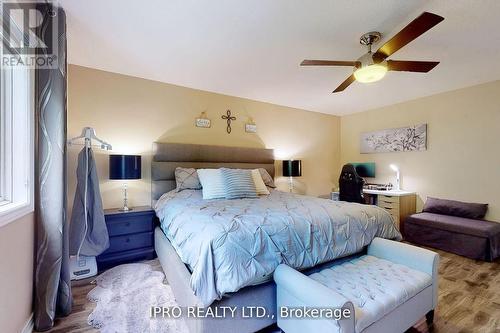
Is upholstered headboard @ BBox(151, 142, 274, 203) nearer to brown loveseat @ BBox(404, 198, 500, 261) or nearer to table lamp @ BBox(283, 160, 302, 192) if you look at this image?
table lamp @ BBox(283, 160, 302, 192)

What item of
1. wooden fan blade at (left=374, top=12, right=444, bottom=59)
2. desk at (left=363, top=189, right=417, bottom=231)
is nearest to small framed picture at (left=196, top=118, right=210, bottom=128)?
wooden fan blade at (left=374, top=12, right=444, bottom=59)

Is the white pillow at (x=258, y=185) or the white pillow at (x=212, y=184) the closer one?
the white pillow at (x=212, y=184)

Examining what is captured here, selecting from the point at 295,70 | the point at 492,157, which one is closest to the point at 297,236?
the point at 295,70

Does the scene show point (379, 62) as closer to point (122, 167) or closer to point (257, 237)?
point (257, 237)

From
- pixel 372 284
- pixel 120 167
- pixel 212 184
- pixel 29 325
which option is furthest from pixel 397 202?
pixel 29 325

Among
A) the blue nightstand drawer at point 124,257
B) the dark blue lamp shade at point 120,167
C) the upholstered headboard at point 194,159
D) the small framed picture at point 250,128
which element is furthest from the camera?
→ the small framed picture at point 250,128

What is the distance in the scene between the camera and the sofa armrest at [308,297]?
1.10 metres

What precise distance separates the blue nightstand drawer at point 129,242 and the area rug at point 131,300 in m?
0.20

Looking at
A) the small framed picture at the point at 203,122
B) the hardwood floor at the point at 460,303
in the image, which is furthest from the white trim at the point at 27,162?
the small framed picture at the point at 203,122

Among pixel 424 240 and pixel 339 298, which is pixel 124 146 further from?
pixel 424 240

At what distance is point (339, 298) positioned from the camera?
1130mm

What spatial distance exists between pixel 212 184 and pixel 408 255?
2008 millimetres

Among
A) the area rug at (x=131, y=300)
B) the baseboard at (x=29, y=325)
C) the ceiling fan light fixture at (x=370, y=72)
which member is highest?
the ceiling fan light fixture at (x=370, y=72)

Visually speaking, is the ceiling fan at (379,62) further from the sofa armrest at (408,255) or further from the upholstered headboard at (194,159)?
the upholstered headboard at (194,159)
